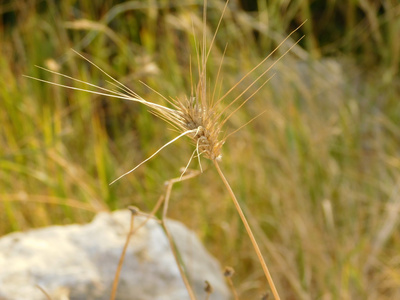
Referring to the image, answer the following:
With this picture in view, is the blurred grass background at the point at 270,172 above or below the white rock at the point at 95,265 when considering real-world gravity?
above

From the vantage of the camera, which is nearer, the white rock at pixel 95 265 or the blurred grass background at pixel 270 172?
the white rock at pixel 95 265

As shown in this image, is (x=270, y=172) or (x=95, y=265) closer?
(x=95, y=265)

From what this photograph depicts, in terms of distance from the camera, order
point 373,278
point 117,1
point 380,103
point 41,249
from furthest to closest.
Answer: point 117,1
point 380,103
point 373,278
point 41,249

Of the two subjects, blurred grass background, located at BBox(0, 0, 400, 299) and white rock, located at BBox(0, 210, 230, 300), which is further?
blurred grass background, located at BBox(0, 0, 400, 299)

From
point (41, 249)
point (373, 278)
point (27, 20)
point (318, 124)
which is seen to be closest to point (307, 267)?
point (373, 278)

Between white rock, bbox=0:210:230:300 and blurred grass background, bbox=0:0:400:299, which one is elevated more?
blurred grass background, bbox=0:0:400:299

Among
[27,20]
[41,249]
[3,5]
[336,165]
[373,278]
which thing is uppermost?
[3,5]

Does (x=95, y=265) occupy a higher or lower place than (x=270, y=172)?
lower

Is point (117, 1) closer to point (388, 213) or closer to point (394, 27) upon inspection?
point (394, 27)
